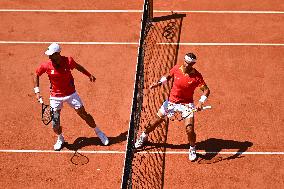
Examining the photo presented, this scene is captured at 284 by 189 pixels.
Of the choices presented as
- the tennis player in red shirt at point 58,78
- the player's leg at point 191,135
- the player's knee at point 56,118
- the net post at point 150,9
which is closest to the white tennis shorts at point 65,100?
the tennis player in red shirt at point 58,78

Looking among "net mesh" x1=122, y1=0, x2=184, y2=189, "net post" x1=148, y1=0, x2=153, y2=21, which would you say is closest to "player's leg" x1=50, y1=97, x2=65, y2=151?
"net mesh" x1=122, y1=0, x2=184, y2=189

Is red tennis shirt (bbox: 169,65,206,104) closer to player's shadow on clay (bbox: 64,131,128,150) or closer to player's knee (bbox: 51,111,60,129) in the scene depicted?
player's shadow on clay (bbox: 64,131,128,150)

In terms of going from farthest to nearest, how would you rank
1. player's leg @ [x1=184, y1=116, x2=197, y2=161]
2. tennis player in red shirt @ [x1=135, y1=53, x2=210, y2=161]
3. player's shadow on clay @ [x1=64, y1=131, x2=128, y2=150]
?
player's shadow on clay @ [x1=64, y1=131, x2=128, y2=150], player's leg @ [x1=184, y1=116, x2=197, y2=161], tennis player in red shirt @ [x1=135, y1=53, x2=210, y2=161]

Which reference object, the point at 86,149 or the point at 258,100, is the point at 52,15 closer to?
the point at 86,149

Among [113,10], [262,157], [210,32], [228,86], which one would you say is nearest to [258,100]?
[228,86]

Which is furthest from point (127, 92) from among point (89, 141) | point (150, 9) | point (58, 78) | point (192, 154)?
point (150, 9)

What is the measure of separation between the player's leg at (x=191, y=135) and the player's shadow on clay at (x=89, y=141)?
1698mm

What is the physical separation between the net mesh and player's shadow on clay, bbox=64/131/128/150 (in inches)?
16.5

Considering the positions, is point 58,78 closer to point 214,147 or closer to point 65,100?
point 65,100

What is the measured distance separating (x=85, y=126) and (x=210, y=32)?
5.56 metres

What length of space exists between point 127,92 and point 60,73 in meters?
3.25

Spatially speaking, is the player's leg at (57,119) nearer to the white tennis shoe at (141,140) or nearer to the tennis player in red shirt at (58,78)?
the tennis player in red shirt at (58,78)

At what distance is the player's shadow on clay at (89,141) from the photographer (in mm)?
10828

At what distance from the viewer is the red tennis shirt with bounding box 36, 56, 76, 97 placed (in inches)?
371
